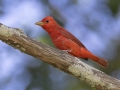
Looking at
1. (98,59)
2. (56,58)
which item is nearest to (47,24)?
(98,59)

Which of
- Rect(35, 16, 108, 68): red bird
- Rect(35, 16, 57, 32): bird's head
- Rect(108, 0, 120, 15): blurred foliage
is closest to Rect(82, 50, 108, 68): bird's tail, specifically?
Rect(35, 16, 108, 68): red bird

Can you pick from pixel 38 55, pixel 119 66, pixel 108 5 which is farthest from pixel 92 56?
pixel 108 5

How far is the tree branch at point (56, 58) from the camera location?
13.0ft

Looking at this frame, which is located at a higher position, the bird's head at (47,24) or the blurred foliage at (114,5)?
the blurred foliage at (114,5)

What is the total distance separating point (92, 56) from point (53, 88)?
4.28 ft

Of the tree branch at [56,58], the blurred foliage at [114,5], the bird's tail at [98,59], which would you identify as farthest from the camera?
Answer: the blurred foliage at [114,5]

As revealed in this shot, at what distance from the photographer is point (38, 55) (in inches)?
159

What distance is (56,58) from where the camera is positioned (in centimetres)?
408

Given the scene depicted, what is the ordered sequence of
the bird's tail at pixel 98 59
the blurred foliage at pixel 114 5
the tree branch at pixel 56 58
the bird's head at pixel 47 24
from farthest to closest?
the blurred foliage at pixel 114 5 → the bird's head at pixel 47 24 → the bird's tail at pixel 98 59 → the tree branch at pixel 56 58

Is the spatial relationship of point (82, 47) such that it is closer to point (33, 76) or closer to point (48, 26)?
point (48, 26)

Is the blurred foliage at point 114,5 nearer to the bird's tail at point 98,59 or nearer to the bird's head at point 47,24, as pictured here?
the bird's head at point 47,24

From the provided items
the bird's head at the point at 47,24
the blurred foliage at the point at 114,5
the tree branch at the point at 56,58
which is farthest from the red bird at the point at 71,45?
the blurred foliage at the point at 114,5

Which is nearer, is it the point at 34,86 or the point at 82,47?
the point at 82,47

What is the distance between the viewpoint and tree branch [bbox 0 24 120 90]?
397cm
